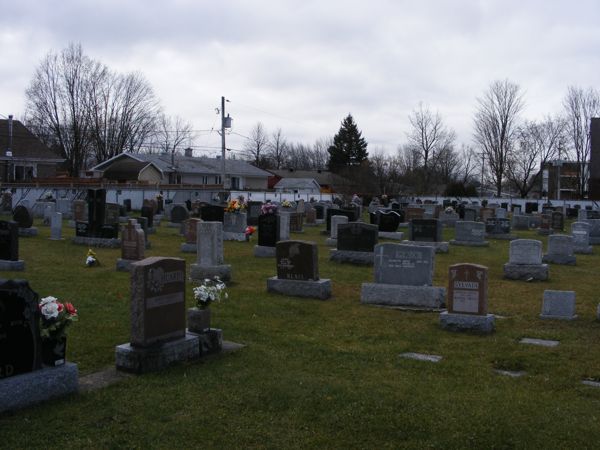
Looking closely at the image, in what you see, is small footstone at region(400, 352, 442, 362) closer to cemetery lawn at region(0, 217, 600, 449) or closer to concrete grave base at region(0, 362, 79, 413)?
cemetery lawn at region(0, 217, 600, 449)

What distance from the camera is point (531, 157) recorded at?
66.1 meters

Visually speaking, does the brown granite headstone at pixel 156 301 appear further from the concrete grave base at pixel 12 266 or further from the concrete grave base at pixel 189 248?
the concrete grave base at pixel 189 248

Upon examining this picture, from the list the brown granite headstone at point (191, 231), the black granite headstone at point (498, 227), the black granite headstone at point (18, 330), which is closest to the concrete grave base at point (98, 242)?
the brown granite headstone at point (191, 231)

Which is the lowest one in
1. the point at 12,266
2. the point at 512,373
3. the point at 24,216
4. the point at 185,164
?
the point at 512,373

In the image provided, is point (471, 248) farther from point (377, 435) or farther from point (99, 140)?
point (99, 140)

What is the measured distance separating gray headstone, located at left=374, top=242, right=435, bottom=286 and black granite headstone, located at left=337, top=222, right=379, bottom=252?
18.3ft

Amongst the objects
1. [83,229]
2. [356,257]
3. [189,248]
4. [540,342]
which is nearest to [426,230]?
[356,257]

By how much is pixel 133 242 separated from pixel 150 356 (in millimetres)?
9186

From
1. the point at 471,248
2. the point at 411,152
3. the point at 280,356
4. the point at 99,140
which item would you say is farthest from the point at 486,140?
the point at 280,356

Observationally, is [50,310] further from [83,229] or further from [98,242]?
[83,229]

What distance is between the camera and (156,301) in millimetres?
7234

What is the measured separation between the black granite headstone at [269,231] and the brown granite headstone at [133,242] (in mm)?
4841

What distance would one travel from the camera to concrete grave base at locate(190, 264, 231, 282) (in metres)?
14.2

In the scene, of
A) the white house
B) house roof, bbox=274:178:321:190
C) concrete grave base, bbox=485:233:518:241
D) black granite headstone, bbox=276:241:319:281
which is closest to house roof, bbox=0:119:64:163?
the white house
